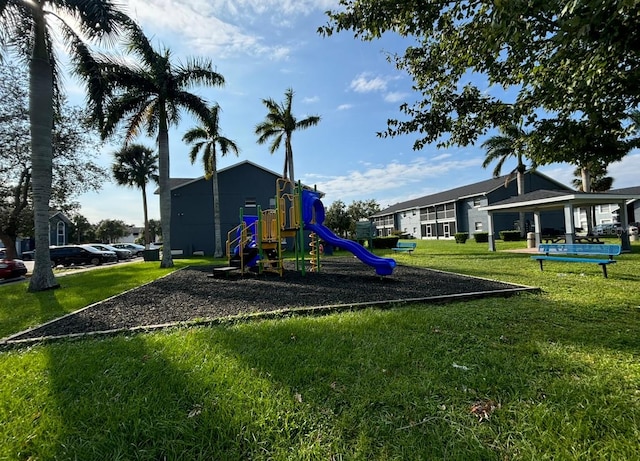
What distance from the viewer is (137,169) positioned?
34875 mm

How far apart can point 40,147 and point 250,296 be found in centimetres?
845

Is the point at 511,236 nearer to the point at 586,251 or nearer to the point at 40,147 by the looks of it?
the point at 586,251

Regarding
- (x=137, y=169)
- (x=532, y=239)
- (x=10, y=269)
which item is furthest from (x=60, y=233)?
(x=532, y=239)

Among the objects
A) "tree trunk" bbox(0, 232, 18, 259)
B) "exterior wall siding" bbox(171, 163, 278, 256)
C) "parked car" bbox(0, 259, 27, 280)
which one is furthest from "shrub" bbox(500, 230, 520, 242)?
"tree trunk" bbox(0, 232, 18, 259)

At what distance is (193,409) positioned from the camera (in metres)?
2.59

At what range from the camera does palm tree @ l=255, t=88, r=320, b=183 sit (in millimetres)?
23125

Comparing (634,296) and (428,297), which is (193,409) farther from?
(634,296)

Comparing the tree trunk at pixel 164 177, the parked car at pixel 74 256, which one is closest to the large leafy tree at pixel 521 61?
the tree trunk at pixel 164 177

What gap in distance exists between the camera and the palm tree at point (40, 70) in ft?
32.1

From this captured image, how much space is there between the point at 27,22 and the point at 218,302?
11.5 meters

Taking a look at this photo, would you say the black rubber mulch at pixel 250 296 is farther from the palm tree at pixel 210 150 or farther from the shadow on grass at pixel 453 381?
the palm tree at pixel 210 150

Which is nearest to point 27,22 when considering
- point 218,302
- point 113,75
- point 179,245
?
point 113,75

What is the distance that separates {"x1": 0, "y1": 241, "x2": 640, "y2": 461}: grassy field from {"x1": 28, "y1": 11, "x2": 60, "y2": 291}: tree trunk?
7263 millimetres

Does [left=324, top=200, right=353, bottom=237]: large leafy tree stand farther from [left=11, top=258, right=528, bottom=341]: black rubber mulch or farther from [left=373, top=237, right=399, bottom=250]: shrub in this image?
[left=11, top=258, right=528, bottom=341]: black rubber mulch
